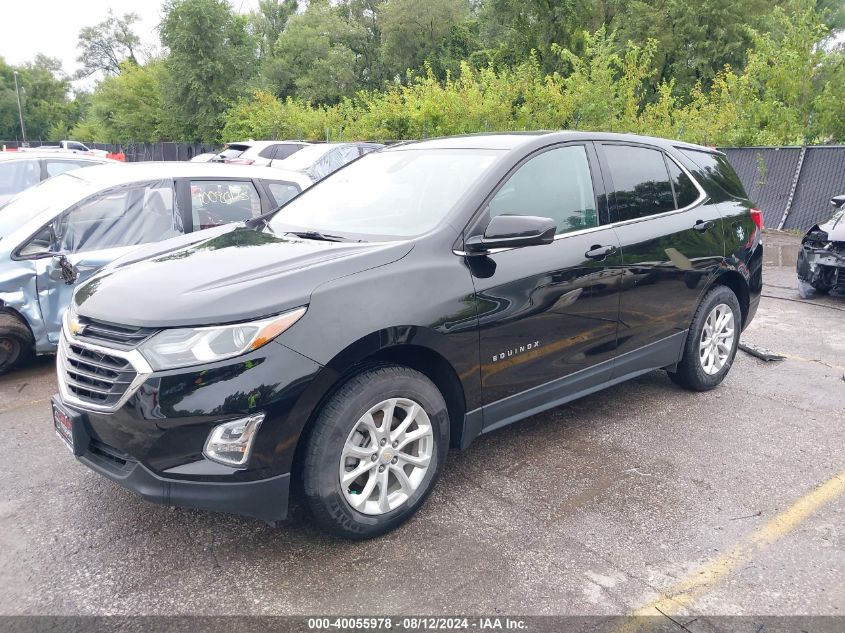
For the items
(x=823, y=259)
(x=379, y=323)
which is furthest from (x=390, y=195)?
(x=823, y=259)

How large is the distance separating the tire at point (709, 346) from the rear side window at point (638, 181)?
0.80 m

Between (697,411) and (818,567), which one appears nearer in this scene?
(818,567)

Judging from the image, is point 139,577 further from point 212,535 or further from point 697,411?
point 697,411

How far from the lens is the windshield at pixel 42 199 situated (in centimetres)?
533

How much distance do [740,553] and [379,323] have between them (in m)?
1.85

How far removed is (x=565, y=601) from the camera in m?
2.60

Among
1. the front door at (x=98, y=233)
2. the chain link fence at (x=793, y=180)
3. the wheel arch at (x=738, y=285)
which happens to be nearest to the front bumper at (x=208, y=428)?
the front door at (x=98, y=233)

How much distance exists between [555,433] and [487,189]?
1.66 metres

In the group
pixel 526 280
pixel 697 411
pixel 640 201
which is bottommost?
pixel 697 411

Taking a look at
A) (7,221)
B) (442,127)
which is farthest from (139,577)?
(442,127)

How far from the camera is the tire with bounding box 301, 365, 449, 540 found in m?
2.75

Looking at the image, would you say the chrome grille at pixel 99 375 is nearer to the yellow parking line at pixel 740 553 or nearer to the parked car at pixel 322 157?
the yellow parking line at pixel 740 553

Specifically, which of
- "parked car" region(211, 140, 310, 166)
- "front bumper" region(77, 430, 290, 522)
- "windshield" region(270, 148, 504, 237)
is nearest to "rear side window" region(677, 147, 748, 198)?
"windshield" region(270, 148, 504, 237)

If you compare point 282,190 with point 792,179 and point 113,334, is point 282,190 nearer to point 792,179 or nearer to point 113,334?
point 113,334
